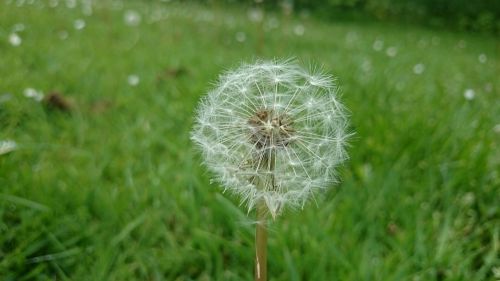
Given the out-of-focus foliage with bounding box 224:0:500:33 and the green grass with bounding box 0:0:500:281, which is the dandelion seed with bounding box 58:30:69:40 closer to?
the green grass with bounding box 0:0:500:281

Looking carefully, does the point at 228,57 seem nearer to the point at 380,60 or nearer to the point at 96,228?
the point at 380,60

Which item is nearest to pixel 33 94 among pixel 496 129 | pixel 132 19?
pixel 496 129

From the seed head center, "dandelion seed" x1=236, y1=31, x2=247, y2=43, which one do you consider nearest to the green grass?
the seed head center

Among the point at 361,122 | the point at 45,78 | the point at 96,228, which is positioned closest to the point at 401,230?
the point at 361,122

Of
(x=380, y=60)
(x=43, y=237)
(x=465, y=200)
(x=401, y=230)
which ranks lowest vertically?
(x=43, y=237)

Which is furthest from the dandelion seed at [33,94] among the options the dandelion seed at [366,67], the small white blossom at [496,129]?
the small white blossom at [496,129]

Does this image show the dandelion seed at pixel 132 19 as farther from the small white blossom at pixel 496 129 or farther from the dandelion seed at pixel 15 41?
the small white blossom at pixel 496 129

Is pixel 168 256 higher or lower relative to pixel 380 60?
lower
